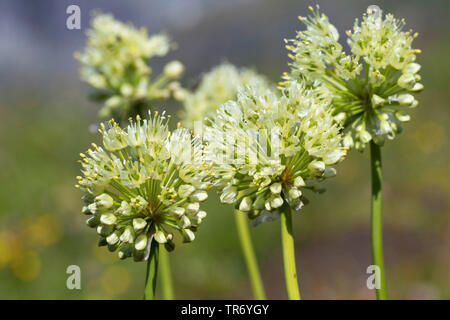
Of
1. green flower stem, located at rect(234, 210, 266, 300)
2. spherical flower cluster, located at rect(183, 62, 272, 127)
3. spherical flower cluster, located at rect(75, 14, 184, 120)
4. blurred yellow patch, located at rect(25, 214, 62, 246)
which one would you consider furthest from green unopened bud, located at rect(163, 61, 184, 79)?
blurred yellow patch, located at rect(25, 214, 62, 246)

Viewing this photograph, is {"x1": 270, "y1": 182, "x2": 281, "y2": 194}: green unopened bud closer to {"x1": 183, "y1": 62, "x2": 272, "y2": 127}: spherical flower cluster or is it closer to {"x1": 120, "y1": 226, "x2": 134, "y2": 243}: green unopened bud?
{"x1": 120, "y1": 226, "x2": 134, "y2": 243}: green unopened bud

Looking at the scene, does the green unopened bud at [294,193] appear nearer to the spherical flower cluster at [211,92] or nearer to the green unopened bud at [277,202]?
the green unopened bud at [277,202]

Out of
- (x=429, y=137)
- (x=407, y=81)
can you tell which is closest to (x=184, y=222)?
(x=407, y=81)

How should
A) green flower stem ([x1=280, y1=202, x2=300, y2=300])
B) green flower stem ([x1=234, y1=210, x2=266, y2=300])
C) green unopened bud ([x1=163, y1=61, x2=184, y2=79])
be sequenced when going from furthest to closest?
green unopened bud ([x1=163, y1=61, x2=184, y2=79]) → green flower stem ([x1=234, y1=210, x2=266, y2=300]) → green flower stem ([x1=280, y1=202, x2=300, y2=300])

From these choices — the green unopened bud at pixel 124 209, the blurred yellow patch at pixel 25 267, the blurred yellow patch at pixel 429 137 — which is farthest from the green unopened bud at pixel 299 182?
the blurred yellow patch at pixel 429 137

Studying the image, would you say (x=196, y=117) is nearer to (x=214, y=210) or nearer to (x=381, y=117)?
(x=381, y=117)
